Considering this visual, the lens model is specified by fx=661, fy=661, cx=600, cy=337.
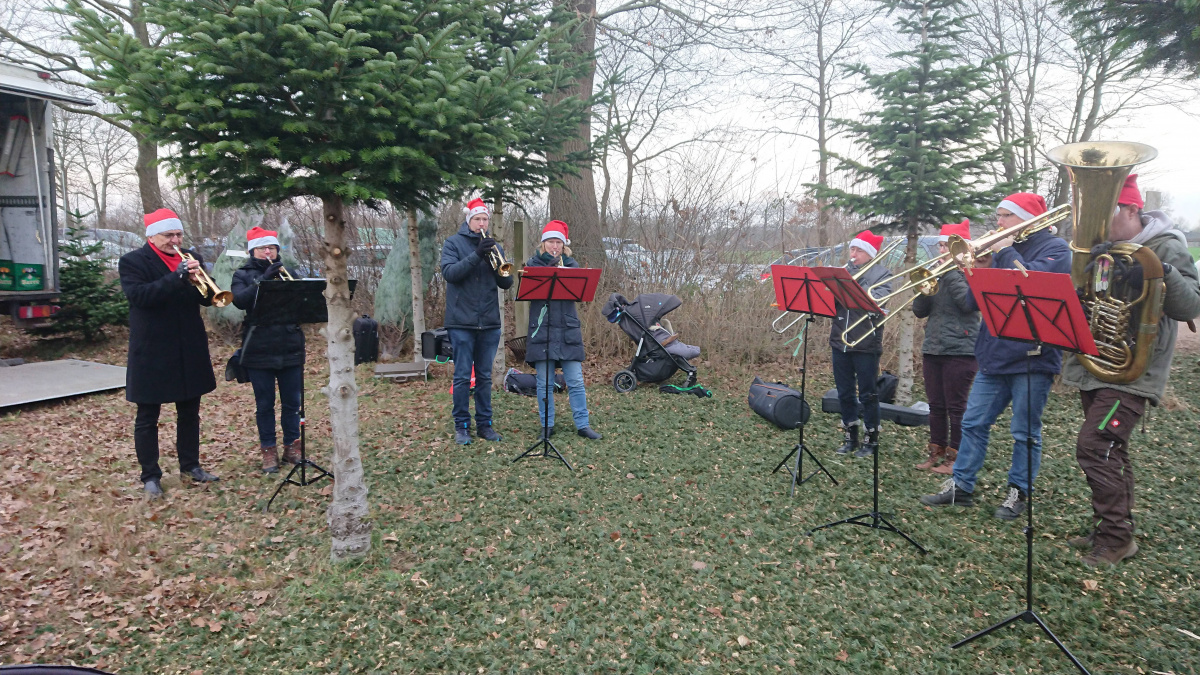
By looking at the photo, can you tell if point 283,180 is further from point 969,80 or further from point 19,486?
point 969,80

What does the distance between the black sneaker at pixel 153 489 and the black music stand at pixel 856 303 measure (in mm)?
4651

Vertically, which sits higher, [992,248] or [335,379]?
[992,248]

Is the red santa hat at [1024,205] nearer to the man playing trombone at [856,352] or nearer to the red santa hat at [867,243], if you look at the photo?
the man playing trombone at [856,352]

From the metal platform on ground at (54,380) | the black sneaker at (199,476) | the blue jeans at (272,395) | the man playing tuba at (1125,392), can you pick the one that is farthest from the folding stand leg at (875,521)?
the metal platform on ground at (54,380)

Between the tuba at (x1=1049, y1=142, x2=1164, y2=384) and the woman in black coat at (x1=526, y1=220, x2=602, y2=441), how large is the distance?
377 cm

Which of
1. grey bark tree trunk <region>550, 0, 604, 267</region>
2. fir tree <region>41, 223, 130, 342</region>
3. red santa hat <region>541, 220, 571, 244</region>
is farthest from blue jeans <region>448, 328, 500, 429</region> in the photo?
fir tree <region>41, 223, 130, 342</region>

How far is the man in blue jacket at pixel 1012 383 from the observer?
4.33 metres

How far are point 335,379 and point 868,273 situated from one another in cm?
452

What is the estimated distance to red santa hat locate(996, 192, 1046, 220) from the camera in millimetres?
4355

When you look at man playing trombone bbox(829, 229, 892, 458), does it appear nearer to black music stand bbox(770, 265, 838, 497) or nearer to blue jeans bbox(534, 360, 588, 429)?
black music stand bbox(770, 265, 838, 497)

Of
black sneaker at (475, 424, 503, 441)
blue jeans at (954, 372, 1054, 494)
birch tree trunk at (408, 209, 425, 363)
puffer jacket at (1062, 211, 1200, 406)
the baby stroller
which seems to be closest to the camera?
puffer jacket at (1062, 211, 1200, 406)

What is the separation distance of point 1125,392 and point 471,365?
A: 15.6 feet

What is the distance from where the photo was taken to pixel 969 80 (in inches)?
257

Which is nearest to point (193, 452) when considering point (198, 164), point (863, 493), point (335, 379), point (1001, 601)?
point (335, 379)
